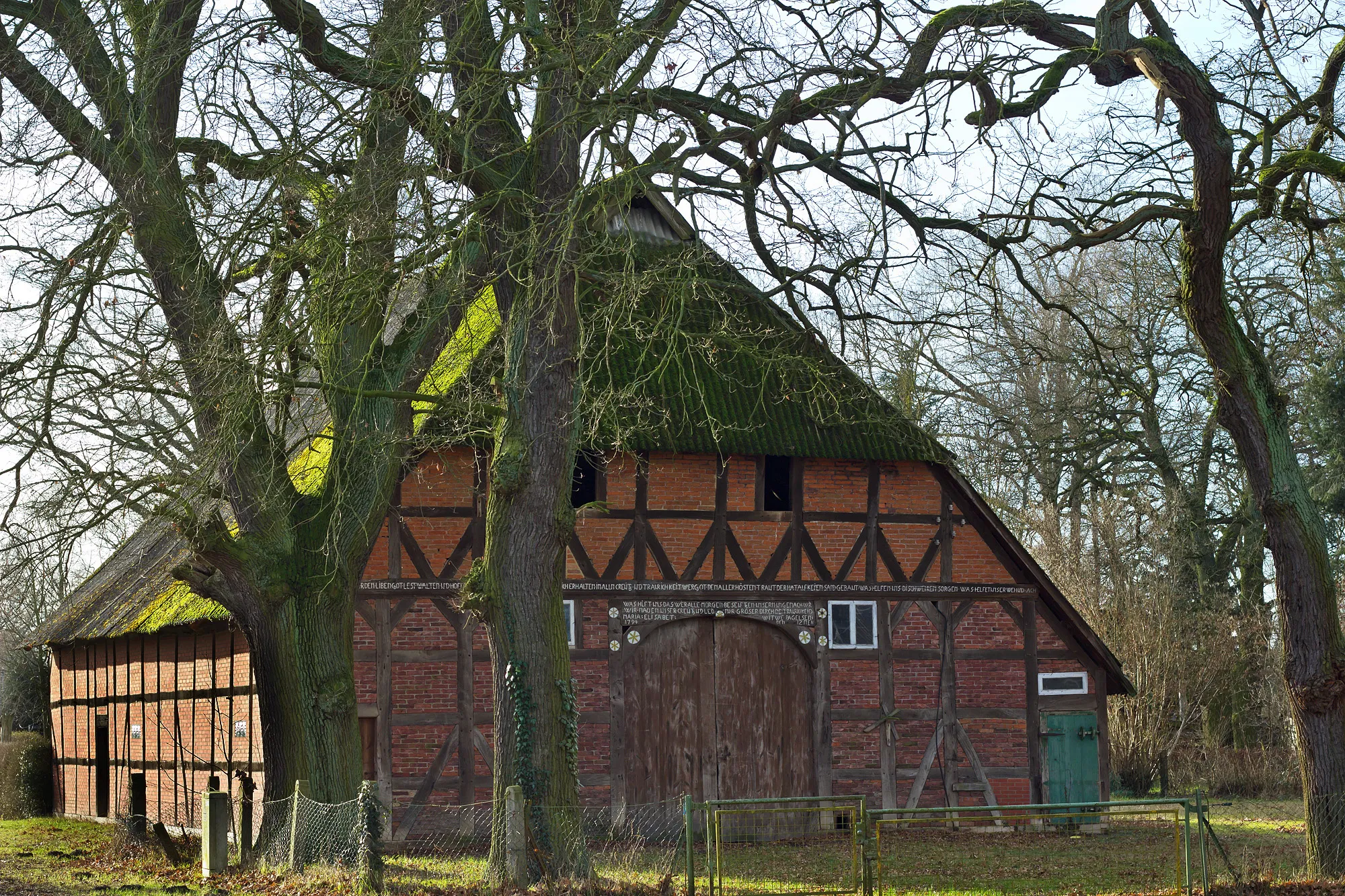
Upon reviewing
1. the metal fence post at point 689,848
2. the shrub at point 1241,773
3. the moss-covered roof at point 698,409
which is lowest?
the shrub at point 1241,773

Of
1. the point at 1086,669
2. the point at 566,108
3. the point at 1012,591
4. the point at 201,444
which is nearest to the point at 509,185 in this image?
the point at 566,108

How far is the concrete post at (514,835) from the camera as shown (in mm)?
11148

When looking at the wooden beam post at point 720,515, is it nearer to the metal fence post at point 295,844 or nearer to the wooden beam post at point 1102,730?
the wooden beam post at point 1102,730

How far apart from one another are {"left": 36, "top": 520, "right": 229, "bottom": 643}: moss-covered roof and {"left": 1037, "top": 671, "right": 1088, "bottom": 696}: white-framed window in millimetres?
10081

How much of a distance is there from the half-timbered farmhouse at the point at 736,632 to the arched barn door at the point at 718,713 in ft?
0.09

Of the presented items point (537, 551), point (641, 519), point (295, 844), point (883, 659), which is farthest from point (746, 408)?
point (295, 844)

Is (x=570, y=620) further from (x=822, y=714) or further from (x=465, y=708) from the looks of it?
(x=822, y=714)

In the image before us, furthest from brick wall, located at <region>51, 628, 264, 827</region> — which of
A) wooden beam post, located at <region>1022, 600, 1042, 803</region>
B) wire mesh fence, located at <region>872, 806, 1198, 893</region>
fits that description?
wooden beam post, located at <region>1022, 600, 1042, 803</region>

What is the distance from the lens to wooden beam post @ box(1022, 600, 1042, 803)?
19.2 metres

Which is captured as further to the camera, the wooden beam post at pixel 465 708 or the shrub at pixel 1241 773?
the shrub at pixel 1241 773

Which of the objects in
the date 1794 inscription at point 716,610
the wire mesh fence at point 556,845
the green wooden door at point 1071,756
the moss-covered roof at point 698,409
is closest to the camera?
the wire mesh fence at point 556,845

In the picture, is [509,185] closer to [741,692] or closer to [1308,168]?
[1308,168]

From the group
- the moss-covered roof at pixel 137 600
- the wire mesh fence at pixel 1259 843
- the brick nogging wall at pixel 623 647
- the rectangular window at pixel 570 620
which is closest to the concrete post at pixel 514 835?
the wire mesh fence at pixel 1259 843

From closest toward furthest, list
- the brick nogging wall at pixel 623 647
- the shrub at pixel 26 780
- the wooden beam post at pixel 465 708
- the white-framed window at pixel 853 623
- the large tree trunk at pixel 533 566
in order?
1. the large tree trunk at pixel 533 566
2. the wooden beam post at pixel 465 708
3. the brick nogging wall at pixel 623 647
4. the white-framed window at pixel 853 623
5. the shrub at pixel 26 780
